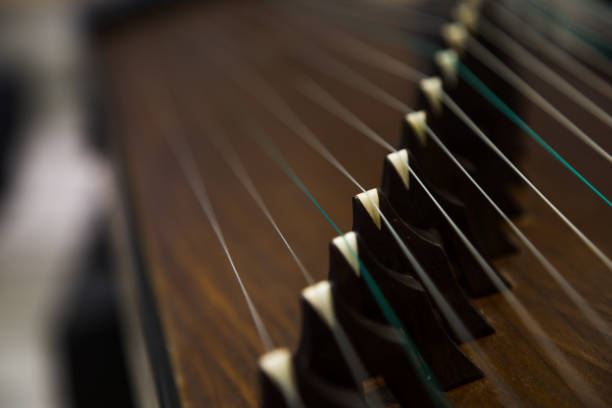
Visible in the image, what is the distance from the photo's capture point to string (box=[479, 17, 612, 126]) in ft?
2.96

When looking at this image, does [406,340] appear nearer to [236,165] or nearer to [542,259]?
[542,259]

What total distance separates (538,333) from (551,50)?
29.7 inches

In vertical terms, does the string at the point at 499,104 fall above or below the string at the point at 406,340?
above

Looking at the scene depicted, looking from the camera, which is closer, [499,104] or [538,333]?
[538,333]

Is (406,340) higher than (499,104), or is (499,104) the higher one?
(499,104)

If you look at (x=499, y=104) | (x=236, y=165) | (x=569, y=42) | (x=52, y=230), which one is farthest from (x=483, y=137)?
(x=52, y=230)

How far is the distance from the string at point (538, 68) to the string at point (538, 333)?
0.40 m

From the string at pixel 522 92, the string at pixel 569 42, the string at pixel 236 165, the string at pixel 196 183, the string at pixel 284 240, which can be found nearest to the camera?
the string at pixel 284 240

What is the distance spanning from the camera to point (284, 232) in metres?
0.79

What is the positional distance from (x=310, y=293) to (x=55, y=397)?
6.14ft

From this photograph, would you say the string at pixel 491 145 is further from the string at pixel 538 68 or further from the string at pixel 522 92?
the string at pixel 538 68

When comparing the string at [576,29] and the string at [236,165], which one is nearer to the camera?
the string at [236,165]

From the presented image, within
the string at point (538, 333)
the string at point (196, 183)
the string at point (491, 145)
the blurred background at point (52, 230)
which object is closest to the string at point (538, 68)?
the string at point (491, 145)

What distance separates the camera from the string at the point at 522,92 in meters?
0.76
